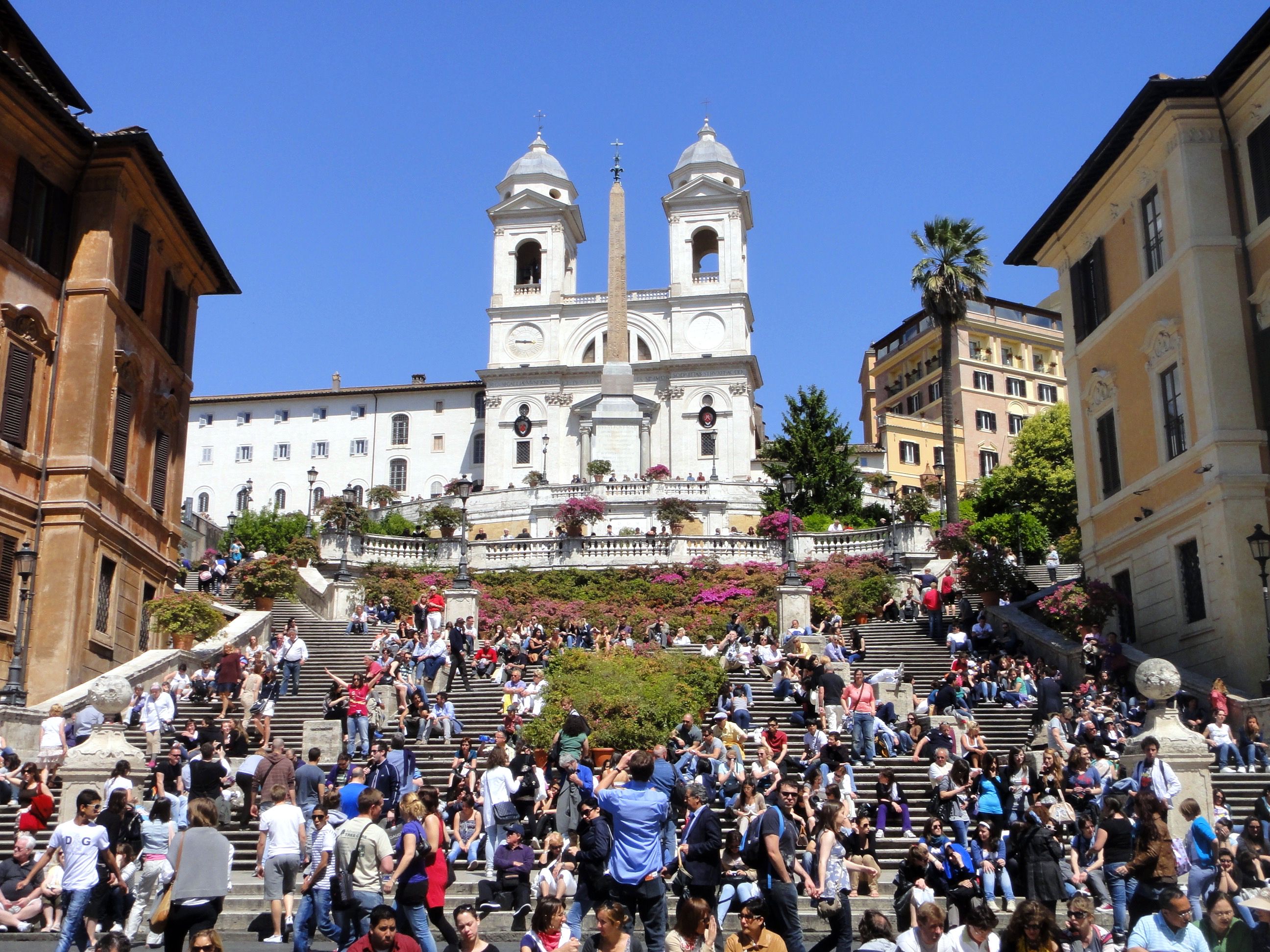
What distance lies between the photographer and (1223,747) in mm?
20203

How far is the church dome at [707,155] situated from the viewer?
88500 millimetres

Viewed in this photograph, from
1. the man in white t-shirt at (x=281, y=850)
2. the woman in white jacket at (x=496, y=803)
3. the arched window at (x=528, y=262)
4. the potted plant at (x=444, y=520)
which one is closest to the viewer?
the man in white t-shirt at (x=281, y=850)

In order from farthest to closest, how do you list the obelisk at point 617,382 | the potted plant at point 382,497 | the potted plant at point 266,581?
the obelisk at point 617,382 → the potted plant at point 382,497 → the potted plant at point 266,581

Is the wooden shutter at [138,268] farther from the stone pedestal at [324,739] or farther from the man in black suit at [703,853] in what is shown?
the man in black suit at [703,853]

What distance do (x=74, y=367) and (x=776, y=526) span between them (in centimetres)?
2667

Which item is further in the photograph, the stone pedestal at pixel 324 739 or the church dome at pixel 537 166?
the church dome at pixel 537 166

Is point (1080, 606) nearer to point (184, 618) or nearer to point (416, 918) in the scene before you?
point (184, 618)

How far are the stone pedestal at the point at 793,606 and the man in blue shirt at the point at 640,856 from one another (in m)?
22.8

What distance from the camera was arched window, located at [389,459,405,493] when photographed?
86812mm

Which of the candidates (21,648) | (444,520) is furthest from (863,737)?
(444,520)

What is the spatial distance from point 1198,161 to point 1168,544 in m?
7.12

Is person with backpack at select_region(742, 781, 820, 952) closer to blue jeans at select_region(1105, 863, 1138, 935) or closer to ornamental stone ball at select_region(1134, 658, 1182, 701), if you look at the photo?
blue jeans at select_region(1105, 863, 1138, 935)

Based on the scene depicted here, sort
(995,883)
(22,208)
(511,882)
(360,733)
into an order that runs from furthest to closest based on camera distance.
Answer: (22,208) < (360,733) < (995,883) < (511,882)

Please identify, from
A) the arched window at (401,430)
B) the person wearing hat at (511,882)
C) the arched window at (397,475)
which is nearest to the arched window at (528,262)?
the arched window at (401,430)
